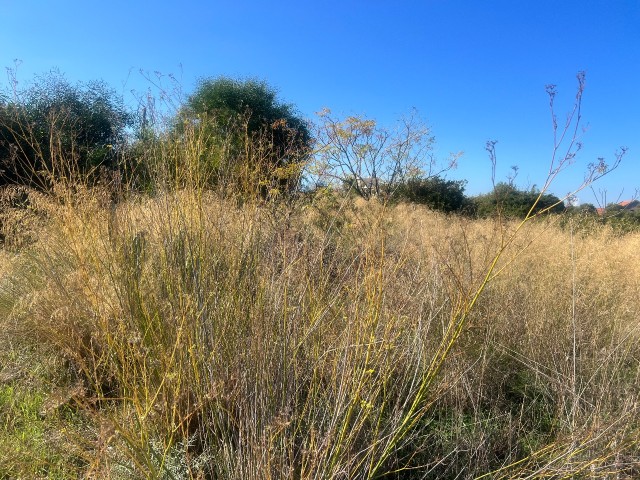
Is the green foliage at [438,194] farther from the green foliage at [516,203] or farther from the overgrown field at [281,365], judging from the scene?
the overgrown field at [281,365]

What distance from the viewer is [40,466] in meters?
1.75

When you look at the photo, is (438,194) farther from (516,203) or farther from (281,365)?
(281,365)

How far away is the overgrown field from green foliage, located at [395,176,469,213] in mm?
9788

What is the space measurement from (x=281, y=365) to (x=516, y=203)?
483 inches

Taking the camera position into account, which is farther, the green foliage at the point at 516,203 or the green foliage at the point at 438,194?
the green foliage at the point at 438,194

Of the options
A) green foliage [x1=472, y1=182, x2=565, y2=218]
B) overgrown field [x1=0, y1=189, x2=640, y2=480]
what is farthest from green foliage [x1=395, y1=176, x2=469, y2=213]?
overgrown field [x1=0, y1=189, x2=640, y2=480]

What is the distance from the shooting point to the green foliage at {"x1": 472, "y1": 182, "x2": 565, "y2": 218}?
1571 millimetres

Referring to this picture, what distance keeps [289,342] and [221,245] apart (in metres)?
0.65

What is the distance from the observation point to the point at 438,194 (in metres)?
13.9

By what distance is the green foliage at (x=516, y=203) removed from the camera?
1.57m

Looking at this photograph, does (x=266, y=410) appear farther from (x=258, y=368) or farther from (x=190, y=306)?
(x=190, y=306)

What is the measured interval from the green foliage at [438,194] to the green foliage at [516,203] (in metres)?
0.78

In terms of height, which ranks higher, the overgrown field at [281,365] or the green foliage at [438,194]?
the green foliage at [438,194]

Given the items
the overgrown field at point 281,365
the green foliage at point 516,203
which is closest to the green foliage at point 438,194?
the green foliage at point 516,203
